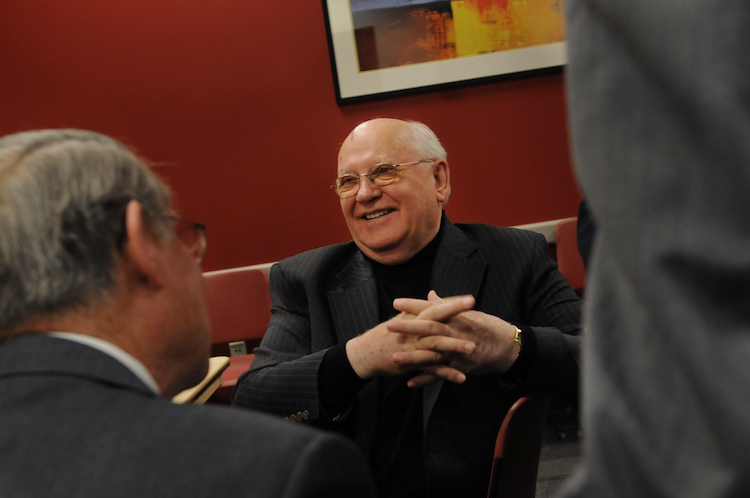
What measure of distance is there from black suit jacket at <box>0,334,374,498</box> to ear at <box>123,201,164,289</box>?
0.41 ft

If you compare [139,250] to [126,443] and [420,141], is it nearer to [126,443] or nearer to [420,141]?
[126,443]

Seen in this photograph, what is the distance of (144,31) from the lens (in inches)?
125

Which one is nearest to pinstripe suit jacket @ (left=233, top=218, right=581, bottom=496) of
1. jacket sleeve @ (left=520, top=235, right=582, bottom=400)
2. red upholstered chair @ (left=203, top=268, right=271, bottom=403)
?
jacket sleeve @ (left=520, top=235, right=582, bottom=400)

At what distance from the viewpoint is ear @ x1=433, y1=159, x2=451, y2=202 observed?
1901 mm

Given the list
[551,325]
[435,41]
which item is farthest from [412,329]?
[435,41]

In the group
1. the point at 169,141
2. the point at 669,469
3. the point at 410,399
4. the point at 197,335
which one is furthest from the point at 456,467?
the point at 169,141

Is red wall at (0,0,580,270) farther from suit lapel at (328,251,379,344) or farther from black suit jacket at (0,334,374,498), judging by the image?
black suit jacket at (0,334,374,498)

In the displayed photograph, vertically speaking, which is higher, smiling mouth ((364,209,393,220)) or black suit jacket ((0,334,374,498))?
black suit jacket ((0,334,374,498))

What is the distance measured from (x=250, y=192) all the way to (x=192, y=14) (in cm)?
109

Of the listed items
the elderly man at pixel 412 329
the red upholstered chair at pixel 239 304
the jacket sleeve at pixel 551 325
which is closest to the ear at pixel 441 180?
the elderly man at pixel 412 329

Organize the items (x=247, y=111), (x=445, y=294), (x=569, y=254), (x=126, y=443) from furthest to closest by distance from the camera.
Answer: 1. (x=247, y=111)
2. (x=569, y=254)
3. (x=445, y=294)
4. (x=126, y=443)

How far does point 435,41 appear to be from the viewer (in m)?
3.09

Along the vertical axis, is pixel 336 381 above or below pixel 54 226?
below

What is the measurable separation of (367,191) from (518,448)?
3.05 ft
